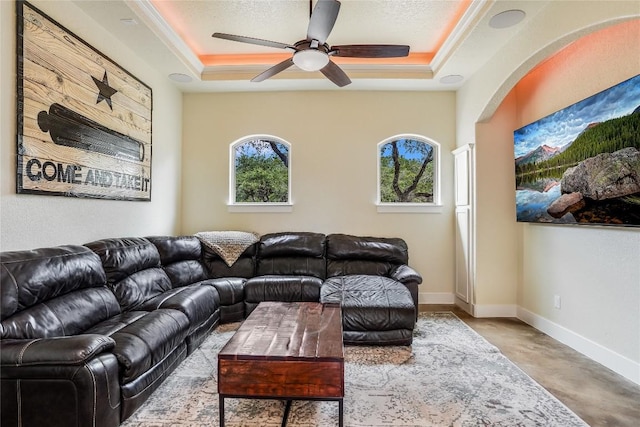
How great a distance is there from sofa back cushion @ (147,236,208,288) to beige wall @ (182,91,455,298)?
2.92 ft

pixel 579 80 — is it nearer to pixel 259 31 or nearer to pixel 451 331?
pixel 451 331

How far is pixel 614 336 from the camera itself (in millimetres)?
2605

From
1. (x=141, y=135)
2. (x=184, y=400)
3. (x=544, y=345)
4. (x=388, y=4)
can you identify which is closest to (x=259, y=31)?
(x=388, y=4)

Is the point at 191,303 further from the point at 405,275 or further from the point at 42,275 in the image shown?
the point at 405,275

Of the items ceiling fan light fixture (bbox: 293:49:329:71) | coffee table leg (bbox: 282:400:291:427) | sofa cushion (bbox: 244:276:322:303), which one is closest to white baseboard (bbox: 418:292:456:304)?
sofa cushion (bbox: 244:276:322:303)

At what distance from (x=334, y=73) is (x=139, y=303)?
2703 millimetres

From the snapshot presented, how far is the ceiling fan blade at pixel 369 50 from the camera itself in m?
2.67

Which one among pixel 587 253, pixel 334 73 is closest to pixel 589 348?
pixel 587 253

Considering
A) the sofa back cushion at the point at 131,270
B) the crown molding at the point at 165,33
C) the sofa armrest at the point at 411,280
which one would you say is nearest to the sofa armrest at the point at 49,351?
the sofa back cushion at the point at 131,270

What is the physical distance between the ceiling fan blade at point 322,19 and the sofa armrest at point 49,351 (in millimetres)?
2377

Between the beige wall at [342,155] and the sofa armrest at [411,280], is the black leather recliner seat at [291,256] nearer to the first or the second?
the beige wall at [342,155]

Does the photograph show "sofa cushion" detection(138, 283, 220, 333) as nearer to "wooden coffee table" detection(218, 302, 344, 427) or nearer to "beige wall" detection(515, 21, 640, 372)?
"wooden coffee table" detection(218, 302, 344, 427)

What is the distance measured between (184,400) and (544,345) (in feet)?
10.4

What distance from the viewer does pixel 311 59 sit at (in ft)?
8.82
